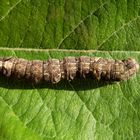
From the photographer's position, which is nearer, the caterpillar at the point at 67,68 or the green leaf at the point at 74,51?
the green leaf at the point at 74,51

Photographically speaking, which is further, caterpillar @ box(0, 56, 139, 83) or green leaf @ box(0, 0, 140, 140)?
caterpillar @ box(0, 56, 139, 83)

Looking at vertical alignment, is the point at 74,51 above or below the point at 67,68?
above

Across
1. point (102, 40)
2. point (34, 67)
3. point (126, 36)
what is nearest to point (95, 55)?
point (102, 40)

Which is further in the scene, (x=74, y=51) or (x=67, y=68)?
(x=67, y=68)

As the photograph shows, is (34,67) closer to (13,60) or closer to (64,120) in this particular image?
(13,60)
